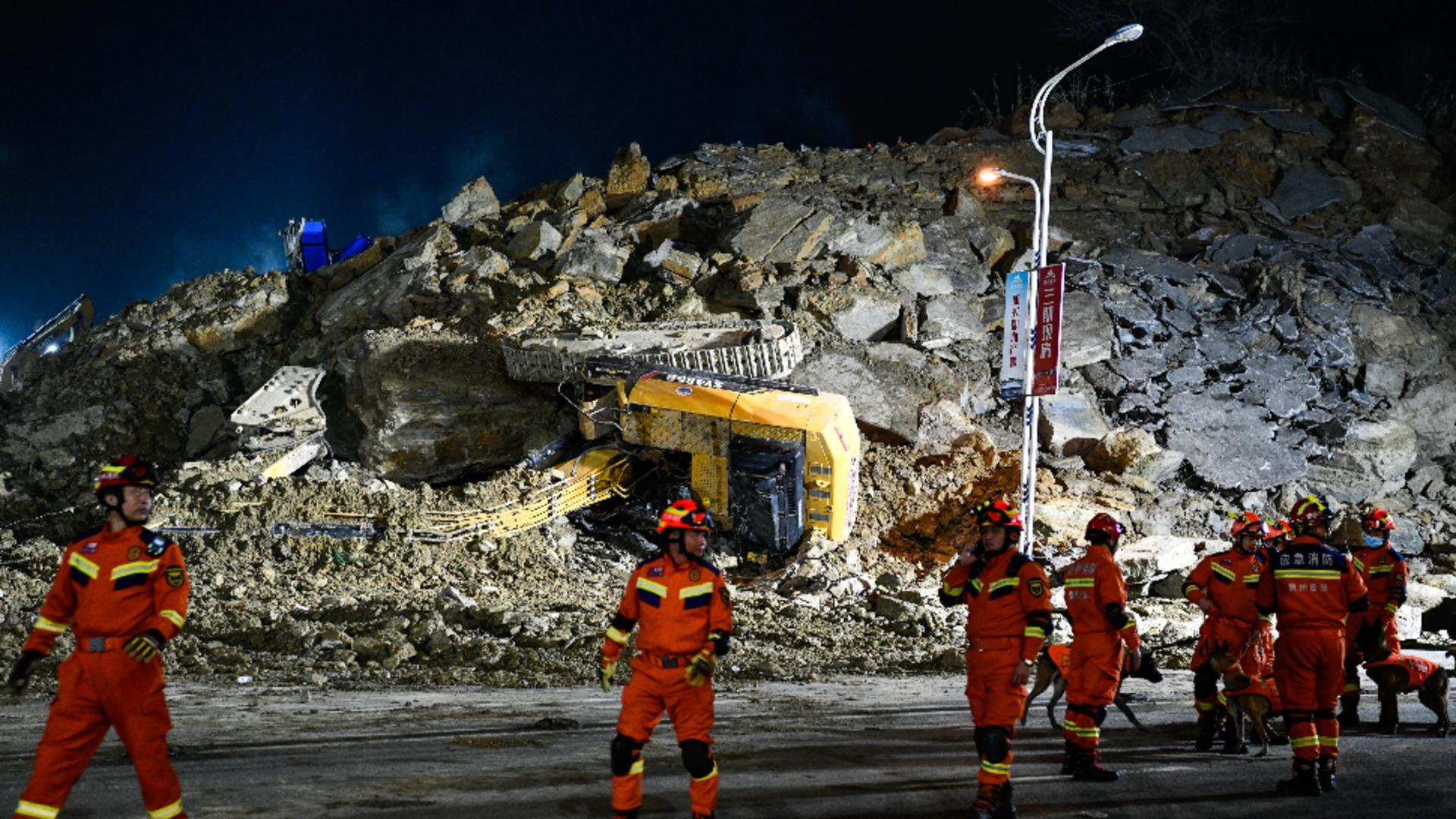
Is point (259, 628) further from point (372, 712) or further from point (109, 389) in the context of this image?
point (109, 389)

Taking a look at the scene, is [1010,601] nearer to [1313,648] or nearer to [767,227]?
[1313,648]

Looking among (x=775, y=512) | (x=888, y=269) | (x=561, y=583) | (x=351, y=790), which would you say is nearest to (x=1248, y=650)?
(x=351, y=790)

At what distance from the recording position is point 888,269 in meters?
22.3

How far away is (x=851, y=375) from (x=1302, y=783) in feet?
40.9

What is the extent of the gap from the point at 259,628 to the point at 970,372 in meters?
12.7

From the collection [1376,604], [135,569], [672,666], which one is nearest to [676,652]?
[672,666]

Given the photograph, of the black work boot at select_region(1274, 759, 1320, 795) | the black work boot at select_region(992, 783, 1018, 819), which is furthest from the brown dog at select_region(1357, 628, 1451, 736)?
the black work boot at select_region(992, 783, 1018, 819)

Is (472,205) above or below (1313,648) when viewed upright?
above

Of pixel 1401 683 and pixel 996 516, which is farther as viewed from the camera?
pixel 1401 683

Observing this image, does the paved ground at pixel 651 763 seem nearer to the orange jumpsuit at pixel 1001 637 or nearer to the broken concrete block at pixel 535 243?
the orange jumpsuit at pixel 1001 637

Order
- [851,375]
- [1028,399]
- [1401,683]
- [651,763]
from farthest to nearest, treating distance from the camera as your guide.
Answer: [851,375]
[1028,399]
[1401,683]
[651,763]

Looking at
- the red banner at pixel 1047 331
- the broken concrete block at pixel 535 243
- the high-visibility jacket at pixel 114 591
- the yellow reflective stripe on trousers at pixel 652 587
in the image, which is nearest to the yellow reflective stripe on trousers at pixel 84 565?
the high-visibility jacket at pixel 114 591

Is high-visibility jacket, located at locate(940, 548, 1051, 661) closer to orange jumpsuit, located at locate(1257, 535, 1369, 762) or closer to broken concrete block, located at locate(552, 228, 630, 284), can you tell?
orange jumpsuit, located at locate(1257, 535, 1369, 762)

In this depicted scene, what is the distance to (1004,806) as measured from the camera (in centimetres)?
589
